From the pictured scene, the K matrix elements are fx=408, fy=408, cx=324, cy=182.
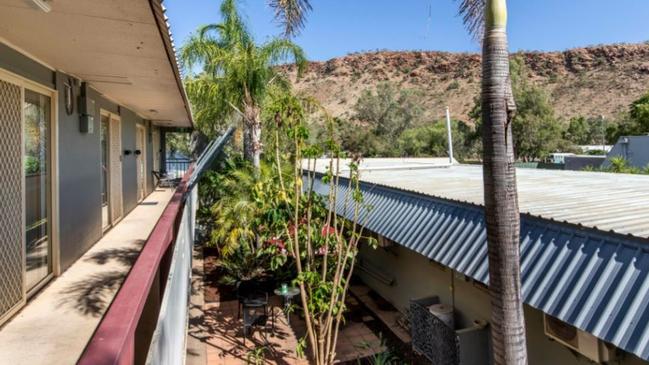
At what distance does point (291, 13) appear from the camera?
466cm

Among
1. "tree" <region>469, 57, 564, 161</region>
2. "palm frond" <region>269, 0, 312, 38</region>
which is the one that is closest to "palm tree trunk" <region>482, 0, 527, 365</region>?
"palm frond" <region>269, 0, 312, 38</region>

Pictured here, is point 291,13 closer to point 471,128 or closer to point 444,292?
point 444,292

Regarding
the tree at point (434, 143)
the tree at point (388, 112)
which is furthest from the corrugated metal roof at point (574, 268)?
the tree at point (388, 112)

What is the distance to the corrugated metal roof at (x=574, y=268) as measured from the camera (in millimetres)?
2342

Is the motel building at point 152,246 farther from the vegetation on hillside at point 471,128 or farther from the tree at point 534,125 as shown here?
the tree at point 534,125

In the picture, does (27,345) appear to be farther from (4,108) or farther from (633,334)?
(633,334)

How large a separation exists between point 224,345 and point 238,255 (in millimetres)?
2517

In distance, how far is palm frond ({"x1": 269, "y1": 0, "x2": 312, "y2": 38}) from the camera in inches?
182

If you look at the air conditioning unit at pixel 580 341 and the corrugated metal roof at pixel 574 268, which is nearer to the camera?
the corrugated metal roof at pixel 574 268

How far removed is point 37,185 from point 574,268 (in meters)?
5.23

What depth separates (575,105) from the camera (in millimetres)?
47500

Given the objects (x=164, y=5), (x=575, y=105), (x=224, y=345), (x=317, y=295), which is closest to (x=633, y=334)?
(x=317, y=295)

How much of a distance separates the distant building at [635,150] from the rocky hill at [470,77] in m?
28.0

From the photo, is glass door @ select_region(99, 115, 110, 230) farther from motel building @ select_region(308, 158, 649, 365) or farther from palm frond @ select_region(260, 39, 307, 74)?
motel building @ select_region(308, 158, 649, 365)
